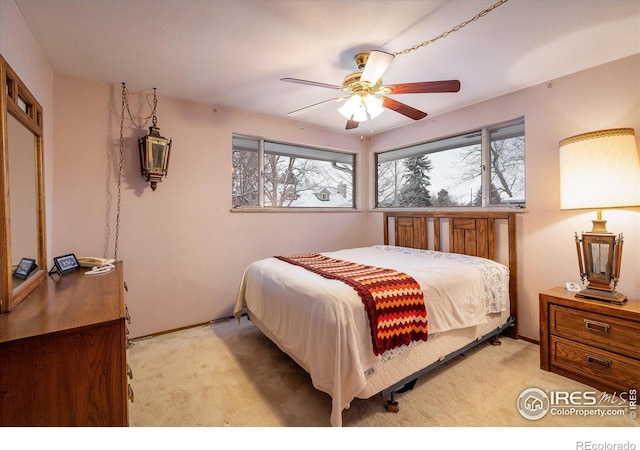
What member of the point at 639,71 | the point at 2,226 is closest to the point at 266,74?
the point at 2,226

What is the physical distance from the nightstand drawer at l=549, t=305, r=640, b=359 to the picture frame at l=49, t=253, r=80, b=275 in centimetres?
369

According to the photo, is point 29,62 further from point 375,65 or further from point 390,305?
point 390,305

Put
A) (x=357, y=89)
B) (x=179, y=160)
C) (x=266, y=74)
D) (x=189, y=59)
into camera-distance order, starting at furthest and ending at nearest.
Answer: (x=179, y=160), (x=266, y=74), (x=189, y=59), (x=357, y=89)

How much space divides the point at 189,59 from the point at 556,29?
263 centimetres

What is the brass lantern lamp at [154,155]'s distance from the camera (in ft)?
8.39

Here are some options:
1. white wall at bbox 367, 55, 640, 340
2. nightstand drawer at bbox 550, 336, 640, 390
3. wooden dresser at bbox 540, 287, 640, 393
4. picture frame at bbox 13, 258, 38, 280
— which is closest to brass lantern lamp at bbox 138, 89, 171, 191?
picture frame at bbox 13, 258, 38, 280

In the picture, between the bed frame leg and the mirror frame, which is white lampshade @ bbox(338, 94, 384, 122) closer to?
the mirror frame

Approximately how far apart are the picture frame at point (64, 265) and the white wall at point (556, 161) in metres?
3.91

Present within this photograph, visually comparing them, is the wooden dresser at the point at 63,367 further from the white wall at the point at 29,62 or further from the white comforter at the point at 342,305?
the white wall at the point at 29,62

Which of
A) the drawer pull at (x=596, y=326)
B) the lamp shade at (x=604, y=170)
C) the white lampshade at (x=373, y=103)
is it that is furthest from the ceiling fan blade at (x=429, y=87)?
the drawer pull at (x=596, y=326)

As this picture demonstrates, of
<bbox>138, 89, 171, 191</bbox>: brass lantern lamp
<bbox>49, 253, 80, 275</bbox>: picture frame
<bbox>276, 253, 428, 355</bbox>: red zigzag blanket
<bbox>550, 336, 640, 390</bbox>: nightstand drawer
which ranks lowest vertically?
<bbox>550, 336, 640, 390</bbox>: nightstand drawer

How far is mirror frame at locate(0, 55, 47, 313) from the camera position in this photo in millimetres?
1196

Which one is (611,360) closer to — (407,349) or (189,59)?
(407,349)

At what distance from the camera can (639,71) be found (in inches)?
80.8
